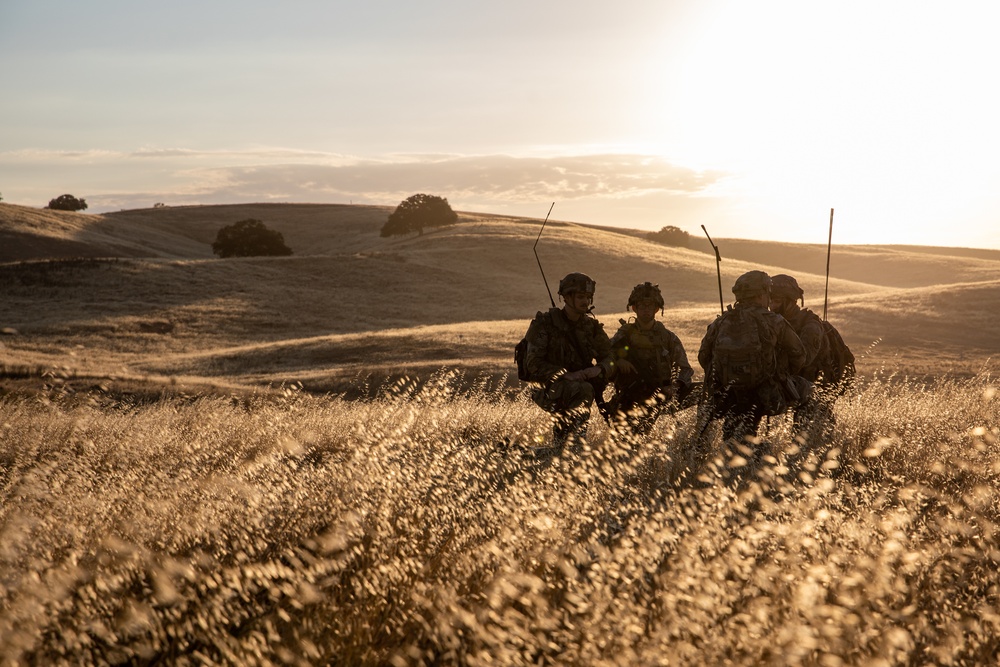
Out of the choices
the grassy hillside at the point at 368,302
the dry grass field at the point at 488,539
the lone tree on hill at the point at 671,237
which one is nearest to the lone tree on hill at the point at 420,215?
the grassy hillside at the point at 368,302

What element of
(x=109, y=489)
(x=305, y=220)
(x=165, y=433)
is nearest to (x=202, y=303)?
(x=165, y=433)

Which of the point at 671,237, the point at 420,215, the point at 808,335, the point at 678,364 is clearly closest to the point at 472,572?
the point at 678,364

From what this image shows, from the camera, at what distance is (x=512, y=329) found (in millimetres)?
28703

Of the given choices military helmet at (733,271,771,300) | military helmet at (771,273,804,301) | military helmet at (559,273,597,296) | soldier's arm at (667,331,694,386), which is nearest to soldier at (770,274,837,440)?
military helmet at (771,273,804,301)

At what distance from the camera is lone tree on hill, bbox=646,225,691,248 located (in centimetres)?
7944

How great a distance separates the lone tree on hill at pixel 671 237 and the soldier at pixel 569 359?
73.8m

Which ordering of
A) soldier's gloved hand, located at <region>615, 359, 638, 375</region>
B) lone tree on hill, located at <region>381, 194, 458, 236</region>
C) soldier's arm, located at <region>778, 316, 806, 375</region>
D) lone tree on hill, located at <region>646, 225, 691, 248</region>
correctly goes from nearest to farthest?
soldier's gloved hand, located at <region>615, 359, 638, 375</region> < soldier's arm, located at <region>778, 316, 806, 375</region> < lone tree on hill, located at <region>381, 194, 458, 236</region> < lone tree on hill, located at <region>646, 225, 691, 248</region>

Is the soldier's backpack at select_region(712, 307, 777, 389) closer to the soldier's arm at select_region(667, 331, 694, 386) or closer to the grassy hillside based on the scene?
A: the soldier's arm at select_region(667, 331, 694, 386)

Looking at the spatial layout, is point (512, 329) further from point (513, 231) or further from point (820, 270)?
point (820, 270)

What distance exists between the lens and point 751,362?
702cm

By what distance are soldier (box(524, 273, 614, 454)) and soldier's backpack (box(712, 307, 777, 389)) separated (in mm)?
989

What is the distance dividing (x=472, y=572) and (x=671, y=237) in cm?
7925

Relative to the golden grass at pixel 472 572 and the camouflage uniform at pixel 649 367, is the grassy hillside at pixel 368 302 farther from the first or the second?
the golden grass at pixel 472 572

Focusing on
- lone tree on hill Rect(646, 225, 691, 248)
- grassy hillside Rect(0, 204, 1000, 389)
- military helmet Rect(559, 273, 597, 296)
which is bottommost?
grassy hillside Rect(0, 204, 1000, 389)
